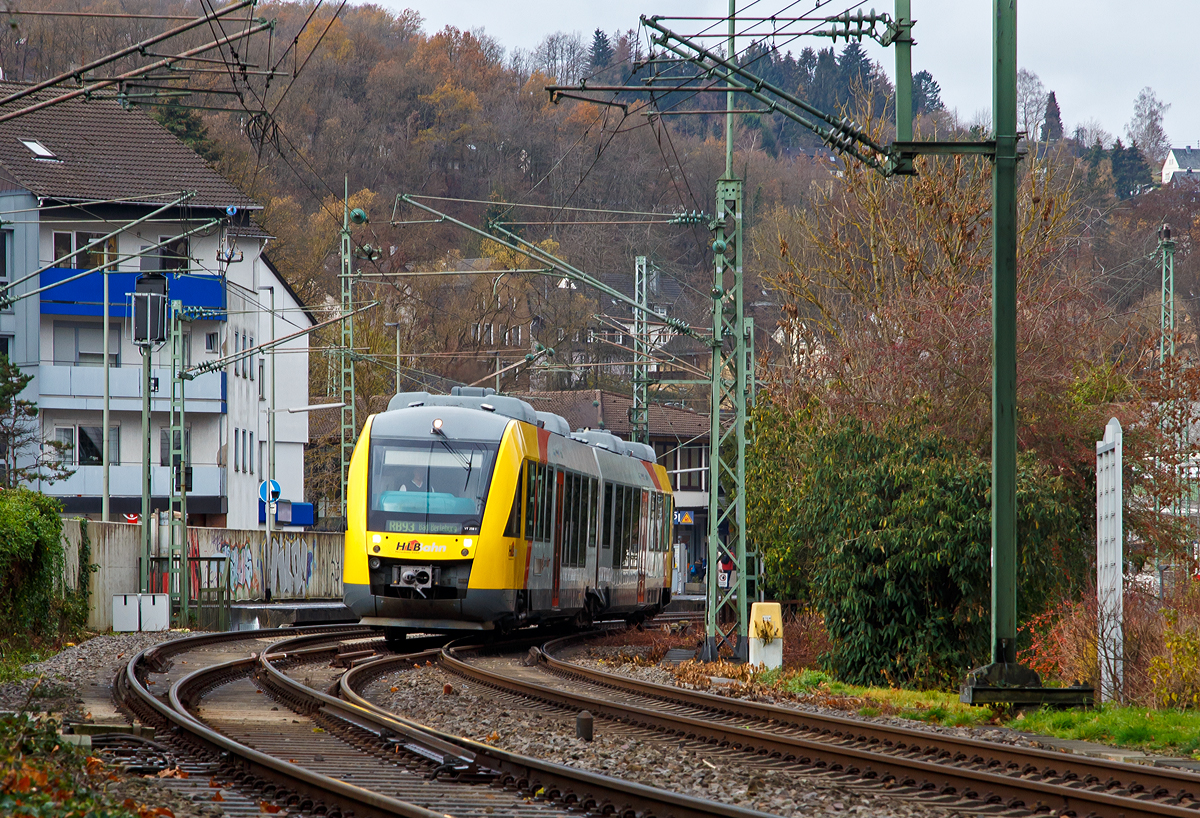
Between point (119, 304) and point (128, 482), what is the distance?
6809 mm

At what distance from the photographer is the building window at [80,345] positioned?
173 feet

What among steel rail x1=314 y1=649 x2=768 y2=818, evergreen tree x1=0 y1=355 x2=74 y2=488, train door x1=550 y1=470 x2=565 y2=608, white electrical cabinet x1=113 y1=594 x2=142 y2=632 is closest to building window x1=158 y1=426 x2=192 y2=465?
evergreen tree x1=0 y1=355 x2=74 y2=488

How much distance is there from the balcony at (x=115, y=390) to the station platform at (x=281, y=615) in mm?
15397

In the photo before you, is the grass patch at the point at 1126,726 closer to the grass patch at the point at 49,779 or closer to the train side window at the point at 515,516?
the grass patch at the point at 49,779

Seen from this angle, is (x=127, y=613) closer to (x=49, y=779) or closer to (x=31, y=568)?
(x=31, y=568)

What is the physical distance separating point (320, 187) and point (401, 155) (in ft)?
13.9

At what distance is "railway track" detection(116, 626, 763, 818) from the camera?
844 centimetres

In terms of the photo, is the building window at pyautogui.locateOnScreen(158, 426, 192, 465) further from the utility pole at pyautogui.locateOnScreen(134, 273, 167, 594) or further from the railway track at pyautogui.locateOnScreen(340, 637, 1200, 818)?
the railway track at pyautogui.locateOnScreen(340, 637, 1200, 818)

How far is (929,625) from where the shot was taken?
17.7 meters

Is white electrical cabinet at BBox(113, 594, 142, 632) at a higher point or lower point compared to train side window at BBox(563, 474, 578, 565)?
lower

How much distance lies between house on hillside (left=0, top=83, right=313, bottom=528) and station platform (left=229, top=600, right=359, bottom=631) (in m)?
12.2

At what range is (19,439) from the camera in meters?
49.6

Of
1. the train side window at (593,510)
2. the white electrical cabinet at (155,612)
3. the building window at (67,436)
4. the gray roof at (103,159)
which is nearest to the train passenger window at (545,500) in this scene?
the train side window at (593,510)

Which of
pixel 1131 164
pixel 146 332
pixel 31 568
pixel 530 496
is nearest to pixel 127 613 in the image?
pixel 146 332
